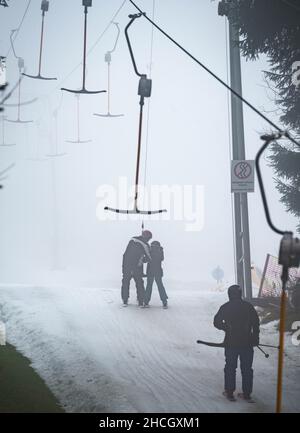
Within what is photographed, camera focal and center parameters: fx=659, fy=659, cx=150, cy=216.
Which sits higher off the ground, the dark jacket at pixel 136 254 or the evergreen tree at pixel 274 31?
the evergreen tree at pixel 274 31

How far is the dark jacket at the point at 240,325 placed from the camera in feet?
31.1

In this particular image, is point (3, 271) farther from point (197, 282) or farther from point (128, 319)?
point (128, 319)

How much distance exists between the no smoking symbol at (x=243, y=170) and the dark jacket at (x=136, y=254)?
2.91 meters

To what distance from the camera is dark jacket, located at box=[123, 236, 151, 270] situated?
54.0ft

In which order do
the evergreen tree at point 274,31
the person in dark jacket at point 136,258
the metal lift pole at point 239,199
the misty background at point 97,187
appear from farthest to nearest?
the misty background at point 97,187, the person in dark jacket at point 136,258, the metal lift pole at point 239,199, the evergreen tree at point 274,31

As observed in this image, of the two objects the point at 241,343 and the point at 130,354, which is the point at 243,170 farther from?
the point at 241,343

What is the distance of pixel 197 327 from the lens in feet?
48.2

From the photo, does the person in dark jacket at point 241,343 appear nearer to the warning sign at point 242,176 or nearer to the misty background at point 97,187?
the warning sign at point 242,176

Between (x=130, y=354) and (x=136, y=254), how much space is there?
15.4 ft

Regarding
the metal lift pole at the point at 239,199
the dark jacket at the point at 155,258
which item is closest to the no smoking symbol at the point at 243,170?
the metal lift pole at the point at 239,199

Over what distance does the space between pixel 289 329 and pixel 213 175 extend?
8360cm

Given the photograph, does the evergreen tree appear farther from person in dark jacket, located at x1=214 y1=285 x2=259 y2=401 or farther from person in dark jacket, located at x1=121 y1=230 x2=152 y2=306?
person in dark jacket, located at x1=214 y1=285 x2=259 y2=401

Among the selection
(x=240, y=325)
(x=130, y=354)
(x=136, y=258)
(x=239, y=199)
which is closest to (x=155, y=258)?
(x=136, y=258)

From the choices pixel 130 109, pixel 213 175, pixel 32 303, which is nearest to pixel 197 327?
pixel 32 303
